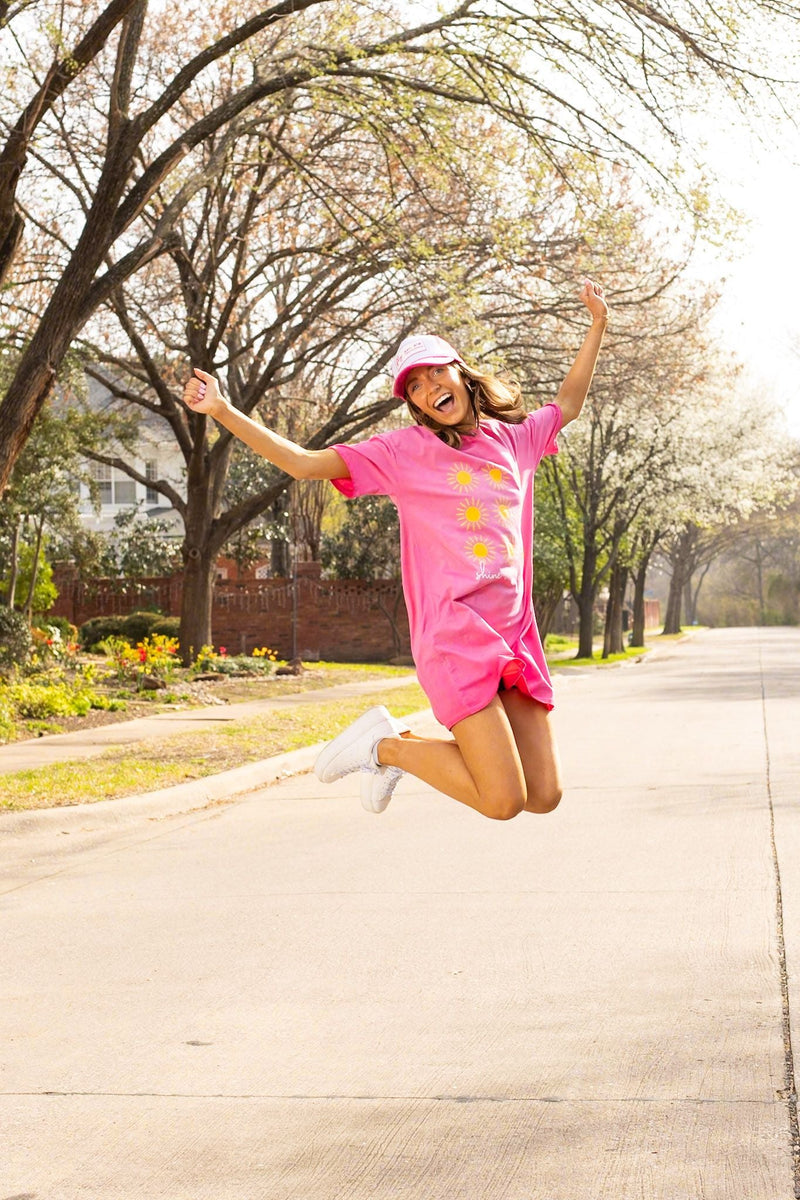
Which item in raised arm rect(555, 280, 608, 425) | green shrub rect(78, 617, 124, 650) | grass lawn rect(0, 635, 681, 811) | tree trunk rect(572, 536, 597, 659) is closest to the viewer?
raised arm rect(555, 280, 608, 425)

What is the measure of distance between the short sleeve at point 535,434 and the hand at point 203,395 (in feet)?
3.57

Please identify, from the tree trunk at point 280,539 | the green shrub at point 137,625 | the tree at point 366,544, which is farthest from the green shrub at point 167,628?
the tree trunk at point 280,539

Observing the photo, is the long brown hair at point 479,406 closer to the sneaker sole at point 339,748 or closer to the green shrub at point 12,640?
the sneaker sole at point 339,748

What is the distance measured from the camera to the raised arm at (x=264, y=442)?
15.5 feet

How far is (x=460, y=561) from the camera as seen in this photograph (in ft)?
15.4

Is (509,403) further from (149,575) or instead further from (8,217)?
(149,575)

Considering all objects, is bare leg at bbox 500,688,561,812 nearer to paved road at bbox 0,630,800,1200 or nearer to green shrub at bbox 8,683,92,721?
paved road at bbox 0,630,800,1200

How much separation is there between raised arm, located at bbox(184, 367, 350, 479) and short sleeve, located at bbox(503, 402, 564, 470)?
2.37ft

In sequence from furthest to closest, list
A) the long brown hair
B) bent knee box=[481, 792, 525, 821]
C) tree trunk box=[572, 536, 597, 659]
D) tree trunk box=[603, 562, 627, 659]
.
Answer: tree trunk box=[603, 562, 627, 659], tree trunk box=[572, 536, 597, 659], the long brown hair, bent knee box=[481, 792, 525, 821]

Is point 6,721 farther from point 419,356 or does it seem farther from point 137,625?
point 137,625

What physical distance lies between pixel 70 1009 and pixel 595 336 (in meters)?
3.31

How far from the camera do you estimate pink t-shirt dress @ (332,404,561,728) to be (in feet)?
15.3

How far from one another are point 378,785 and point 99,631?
27.0 meters

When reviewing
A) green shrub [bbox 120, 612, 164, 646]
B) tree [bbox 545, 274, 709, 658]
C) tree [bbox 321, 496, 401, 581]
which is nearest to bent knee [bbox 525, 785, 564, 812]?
green shrub [bbox 120, 612, 164, 646]
